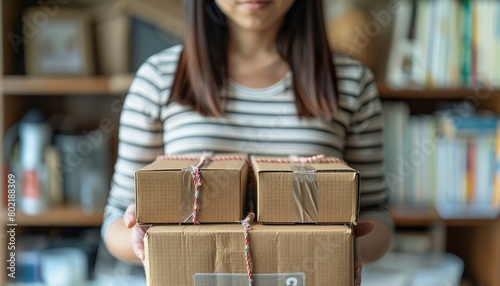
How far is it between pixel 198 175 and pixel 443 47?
1077 millimetres

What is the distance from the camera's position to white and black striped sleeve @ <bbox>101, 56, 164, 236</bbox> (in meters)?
0.93

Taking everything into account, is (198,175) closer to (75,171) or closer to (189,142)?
(189,142)

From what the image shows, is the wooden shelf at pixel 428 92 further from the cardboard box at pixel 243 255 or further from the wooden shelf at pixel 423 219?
the cardboard box at pixel 243 255

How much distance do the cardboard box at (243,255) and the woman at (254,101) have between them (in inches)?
11.4

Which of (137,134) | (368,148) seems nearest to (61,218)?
(137,134)

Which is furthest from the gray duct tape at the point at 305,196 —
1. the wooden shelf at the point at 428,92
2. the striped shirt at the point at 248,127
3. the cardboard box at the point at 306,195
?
the wooden shelf at the point at 428,92

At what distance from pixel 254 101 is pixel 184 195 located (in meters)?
0.36

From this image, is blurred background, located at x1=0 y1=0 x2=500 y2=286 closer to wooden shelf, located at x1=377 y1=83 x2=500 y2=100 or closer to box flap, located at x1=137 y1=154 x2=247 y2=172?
wooden shelf, located at x1=377 y1=83 x2=500 y2=100

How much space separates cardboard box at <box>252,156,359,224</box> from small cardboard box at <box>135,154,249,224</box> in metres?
0.03

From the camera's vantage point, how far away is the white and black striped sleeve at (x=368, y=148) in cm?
95

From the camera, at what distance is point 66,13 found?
1.54 m

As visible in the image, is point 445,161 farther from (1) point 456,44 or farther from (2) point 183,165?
(2) point 183,165

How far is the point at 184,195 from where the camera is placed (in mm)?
602

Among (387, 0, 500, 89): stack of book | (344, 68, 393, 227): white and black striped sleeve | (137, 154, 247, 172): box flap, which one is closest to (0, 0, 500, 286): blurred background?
(387, 0, 500, 89): stack of book
